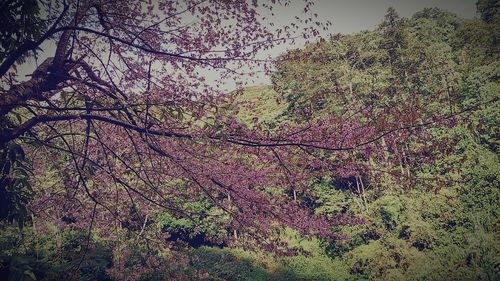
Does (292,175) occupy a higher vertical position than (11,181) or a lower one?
lower

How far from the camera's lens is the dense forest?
3049 mm

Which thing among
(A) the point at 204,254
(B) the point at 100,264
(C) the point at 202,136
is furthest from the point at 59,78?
(A) the point at 204,254

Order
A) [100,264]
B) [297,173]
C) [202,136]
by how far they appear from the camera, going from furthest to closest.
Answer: [100,264], [297,173], [202,136]

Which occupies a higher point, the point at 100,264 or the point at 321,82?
the point at 321,82

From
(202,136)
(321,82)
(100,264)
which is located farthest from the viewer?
(321,82)

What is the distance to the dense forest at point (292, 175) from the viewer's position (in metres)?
3.05

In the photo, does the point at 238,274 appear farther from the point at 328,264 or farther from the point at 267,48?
the point at 267,48

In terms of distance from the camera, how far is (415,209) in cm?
1394

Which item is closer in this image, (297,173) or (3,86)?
(3,86)

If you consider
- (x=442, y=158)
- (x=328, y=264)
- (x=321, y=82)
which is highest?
(x=321, y=82)

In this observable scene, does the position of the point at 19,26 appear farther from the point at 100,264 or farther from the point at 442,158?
the point at 442,158

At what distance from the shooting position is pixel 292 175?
3426 mm

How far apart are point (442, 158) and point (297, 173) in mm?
15576

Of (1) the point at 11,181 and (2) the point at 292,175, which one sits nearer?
(1) the point at 11,181
